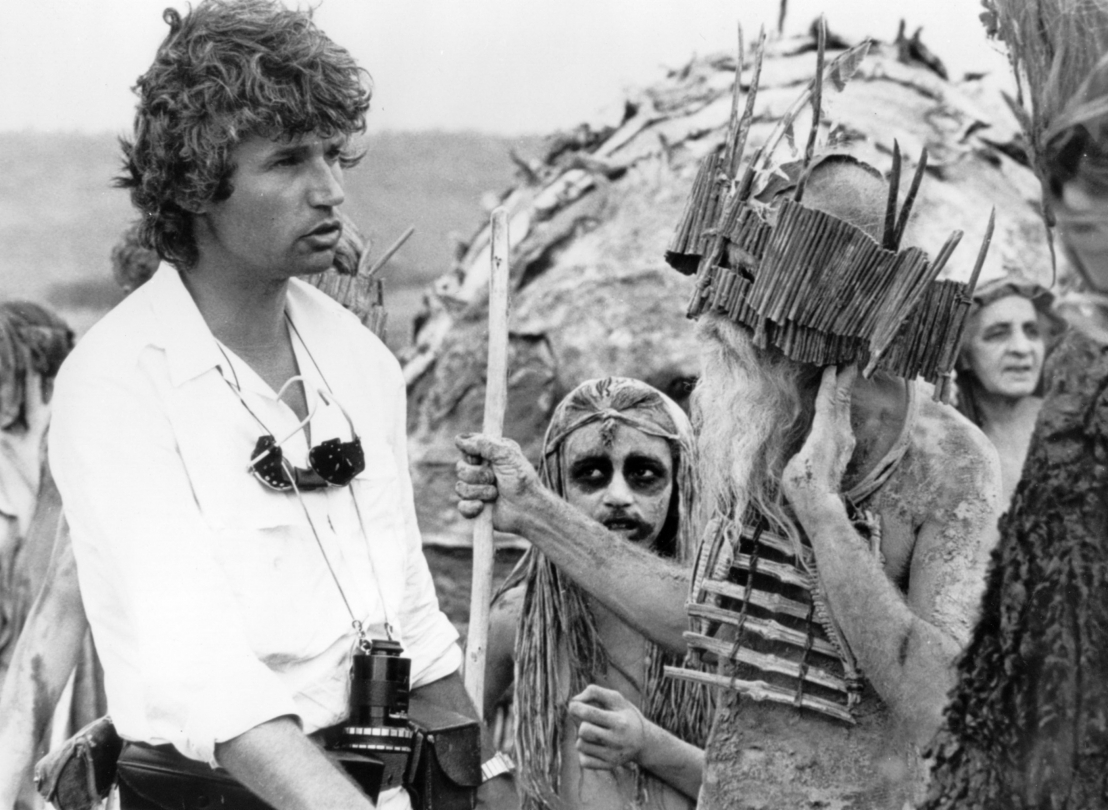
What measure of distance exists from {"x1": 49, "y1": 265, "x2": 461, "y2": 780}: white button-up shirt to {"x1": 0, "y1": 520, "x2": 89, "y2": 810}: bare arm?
1.50 ft

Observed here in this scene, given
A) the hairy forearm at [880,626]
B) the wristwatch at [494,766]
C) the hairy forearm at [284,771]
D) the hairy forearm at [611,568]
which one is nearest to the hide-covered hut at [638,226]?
the hairy forearm at [611,568]

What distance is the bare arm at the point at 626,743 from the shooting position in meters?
3.90

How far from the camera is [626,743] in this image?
3.90 meters

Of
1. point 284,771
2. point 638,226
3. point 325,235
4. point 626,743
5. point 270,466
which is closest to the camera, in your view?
point 284,771

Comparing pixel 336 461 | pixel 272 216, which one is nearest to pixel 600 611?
pixel 336 461

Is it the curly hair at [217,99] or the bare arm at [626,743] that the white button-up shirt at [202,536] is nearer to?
the curly hair at [217,99]

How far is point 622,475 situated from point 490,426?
0.61 metres

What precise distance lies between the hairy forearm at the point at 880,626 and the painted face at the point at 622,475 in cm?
122

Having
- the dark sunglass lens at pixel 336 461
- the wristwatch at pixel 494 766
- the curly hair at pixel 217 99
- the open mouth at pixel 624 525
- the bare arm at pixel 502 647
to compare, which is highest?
the curly hair at pixel 217 99

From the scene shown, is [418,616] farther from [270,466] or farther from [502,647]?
[502,647]

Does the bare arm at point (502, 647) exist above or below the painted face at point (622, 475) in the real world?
below

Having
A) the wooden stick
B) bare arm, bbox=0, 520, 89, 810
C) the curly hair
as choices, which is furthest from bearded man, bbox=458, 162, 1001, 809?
the wooden stick

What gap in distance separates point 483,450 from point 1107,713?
2055 millimetres

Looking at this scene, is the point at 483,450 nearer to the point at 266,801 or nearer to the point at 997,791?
the point at 266,801
